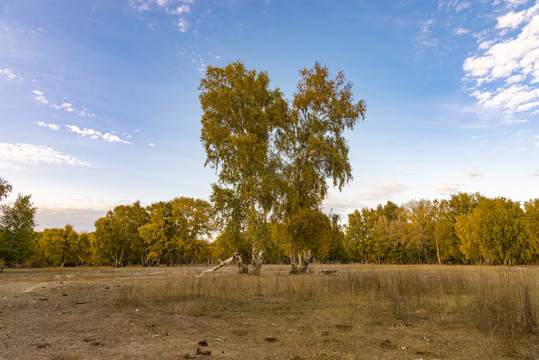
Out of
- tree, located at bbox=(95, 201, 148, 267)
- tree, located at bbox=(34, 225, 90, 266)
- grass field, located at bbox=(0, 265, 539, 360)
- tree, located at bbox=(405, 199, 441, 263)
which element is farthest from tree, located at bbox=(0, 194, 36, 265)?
tree, located at bbox=(405, 199, 441, 263)

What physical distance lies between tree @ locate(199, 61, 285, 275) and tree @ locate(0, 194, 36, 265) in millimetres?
37888

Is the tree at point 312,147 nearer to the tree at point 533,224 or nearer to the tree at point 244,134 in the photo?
the tree at point 244,134

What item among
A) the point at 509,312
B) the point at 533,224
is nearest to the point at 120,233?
the point at 509,312

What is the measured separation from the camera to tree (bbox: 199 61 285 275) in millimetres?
24156

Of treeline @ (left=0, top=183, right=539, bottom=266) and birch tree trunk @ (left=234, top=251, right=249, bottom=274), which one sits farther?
treeline @ (left=0, top=183, right=539, bottom=266)

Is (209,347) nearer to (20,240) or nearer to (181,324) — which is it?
(181,324)

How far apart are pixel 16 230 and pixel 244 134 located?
139ft

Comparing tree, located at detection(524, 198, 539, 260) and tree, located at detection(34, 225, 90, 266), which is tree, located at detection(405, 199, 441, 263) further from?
tree, located at detection(34, 225, 90, 266)

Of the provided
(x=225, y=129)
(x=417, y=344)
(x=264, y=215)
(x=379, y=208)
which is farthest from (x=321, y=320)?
(x=379, y=208)

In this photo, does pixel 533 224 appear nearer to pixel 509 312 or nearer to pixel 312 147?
pixel 312 147

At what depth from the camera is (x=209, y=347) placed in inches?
226

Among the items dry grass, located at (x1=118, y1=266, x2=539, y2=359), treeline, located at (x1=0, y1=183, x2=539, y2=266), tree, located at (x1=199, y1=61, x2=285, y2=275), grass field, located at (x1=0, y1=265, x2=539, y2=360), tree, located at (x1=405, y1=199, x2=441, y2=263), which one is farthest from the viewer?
tree, located at (x1=405, y1=199, x2=441, y2=263)

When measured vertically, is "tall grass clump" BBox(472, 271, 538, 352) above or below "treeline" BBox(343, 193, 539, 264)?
below

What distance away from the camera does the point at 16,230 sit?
46469mm
